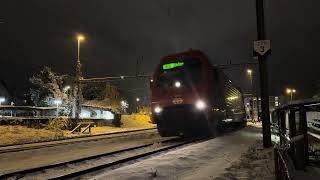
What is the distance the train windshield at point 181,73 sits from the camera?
1858 cm

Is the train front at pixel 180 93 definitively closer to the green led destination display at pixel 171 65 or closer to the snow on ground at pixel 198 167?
the green led destination display at pixel 171 65

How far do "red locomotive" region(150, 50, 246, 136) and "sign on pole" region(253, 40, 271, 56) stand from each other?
5.40 metres

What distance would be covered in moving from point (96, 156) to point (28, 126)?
1547 centimetres

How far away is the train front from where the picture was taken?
18.2 m

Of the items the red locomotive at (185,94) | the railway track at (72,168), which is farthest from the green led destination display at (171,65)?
the railway track at (72,168)

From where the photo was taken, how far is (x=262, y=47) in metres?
13.1

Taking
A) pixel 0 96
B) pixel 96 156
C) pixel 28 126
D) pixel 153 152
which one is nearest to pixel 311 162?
pixel 153 152

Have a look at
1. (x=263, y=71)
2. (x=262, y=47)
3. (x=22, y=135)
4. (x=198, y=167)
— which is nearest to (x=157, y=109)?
(x=263, y=71)

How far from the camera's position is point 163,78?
19266 millimetres

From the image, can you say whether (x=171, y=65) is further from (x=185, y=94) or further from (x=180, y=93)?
(x=185, y=94)

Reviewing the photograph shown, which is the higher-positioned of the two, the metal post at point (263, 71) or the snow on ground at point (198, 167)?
the metal post at point (263, 71)

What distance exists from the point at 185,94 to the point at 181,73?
115 centimetres

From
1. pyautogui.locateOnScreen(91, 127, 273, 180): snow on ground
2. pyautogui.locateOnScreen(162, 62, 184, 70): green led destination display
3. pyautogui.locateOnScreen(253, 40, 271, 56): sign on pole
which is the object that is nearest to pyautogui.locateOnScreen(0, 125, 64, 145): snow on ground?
pyautogui.locateOnScreen(162, 62, 184, 70): green led destination display

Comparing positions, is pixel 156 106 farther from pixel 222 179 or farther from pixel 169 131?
pixel 222 179
